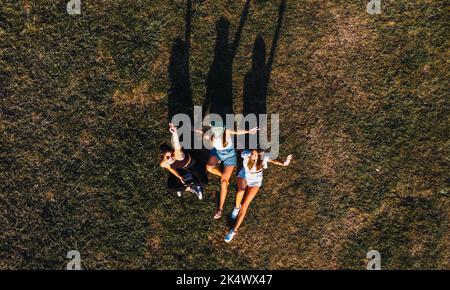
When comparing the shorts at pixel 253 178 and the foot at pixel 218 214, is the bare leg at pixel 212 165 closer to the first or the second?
the shorts at pixel 253 178

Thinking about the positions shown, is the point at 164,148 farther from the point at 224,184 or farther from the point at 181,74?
the point at 181,74

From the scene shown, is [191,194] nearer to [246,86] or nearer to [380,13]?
[246,86]

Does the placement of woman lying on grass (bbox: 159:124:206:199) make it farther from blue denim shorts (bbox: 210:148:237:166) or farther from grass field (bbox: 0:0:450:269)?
blue denim shorts (bbox: 210:148:237:166)

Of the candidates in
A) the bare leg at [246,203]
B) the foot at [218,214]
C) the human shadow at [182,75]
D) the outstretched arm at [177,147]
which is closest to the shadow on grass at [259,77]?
the human shadow at [182,75]

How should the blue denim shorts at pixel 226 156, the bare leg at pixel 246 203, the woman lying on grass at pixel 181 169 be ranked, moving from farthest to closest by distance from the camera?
1. the bare leg at pixel 246 203
2. the blue denim shorts at pixel 226 156
3. the woman lying on grass at pixel 181 169

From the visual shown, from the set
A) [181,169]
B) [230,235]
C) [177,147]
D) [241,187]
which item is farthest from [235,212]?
[177,147]

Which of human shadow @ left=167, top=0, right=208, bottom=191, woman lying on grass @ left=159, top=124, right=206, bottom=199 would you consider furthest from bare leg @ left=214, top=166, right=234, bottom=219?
human shadow @ left=167, top=0, right=208, bottom=191
